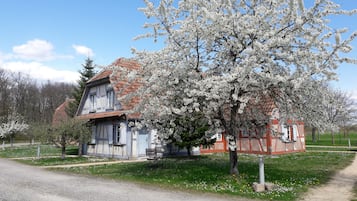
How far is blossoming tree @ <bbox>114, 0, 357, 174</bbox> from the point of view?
962 cm

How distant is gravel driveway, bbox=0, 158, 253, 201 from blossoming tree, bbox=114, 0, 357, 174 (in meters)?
2.60

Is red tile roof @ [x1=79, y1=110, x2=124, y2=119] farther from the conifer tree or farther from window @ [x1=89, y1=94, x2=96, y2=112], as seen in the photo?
the conifer tree

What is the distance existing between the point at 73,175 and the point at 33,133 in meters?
8.52

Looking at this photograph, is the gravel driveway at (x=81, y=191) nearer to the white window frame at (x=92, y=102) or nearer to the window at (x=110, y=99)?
the window at (x=110, y=99)

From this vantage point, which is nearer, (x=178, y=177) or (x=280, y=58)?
(x=280, y=58)

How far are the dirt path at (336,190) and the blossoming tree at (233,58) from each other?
2.46m

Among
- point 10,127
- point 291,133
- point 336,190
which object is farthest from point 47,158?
point 10,127

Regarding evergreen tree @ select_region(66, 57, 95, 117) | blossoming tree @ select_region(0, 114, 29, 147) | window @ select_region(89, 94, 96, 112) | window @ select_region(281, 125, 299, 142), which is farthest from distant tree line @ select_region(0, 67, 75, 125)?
window @ select_region(281, 125, 299, 142)

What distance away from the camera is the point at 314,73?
9.46 m

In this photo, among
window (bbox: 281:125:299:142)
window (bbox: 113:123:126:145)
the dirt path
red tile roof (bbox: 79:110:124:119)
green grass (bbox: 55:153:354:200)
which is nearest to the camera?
the dirt path

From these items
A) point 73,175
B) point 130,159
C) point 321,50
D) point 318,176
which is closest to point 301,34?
point 321,50

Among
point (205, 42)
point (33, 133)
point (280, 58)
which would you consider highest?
point (205, 42)

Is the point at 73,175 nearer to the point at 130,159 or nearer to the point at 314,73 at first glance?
the point at 130,159

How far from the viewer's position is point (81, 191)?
9.78 m
